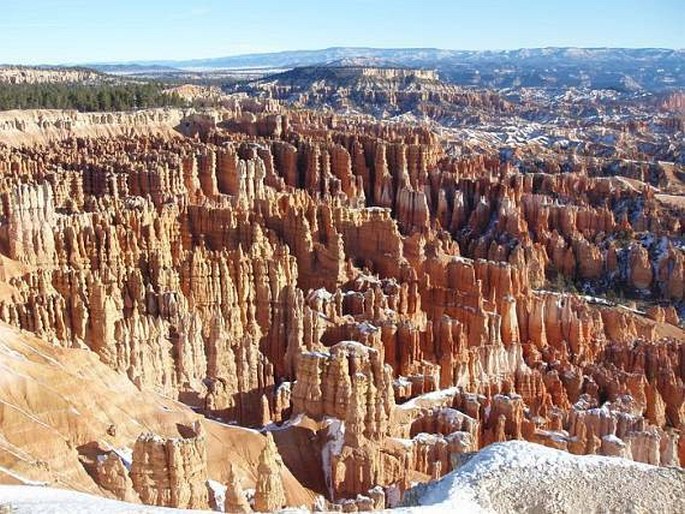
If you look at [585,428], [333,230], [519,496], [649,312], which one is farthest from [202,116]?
[519,496]

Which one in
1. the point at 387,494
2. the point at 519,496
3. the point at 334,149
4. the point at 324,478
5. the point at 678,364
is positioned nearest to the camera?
the point at 519,496

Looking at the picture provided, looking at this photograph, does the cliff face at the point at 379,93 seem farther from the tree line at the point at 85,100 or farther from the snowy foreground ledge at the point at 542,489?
the snowy foreground ledge at the point at 542,489

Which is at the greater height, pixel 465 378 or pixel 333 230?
pixel 333 230

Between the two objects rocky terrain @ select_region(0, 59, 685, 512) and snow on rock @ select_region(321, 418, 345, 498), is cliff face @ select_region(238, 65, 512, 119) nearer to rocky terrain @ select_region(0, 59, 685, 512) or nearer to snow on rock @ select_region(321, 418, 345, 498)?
rocky terrain @ select_region(0, 59, 685, 512)

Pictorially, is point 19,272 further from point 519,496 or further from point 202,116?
point 202,116

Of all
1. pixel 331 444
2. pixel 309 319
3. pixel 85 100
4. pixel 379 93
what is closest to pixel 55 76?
pixel 379 93

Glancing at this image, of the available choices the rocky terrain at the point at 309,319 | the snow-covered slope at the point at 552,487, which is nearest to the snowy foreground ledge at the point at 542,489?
the snow-covered slope at the point at 552,487

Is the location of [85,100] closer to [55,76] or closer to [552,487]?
[55,76]
